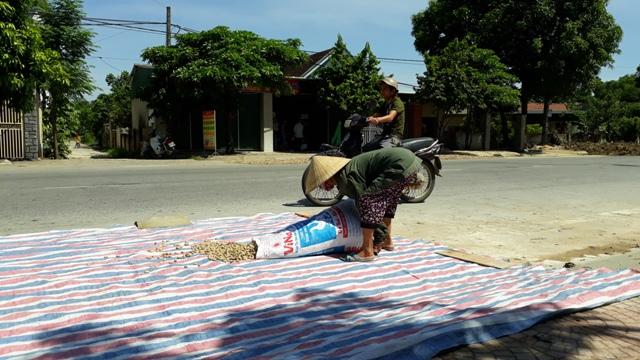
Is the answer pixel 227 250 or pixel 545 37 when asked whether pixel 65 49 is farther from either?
pixel 545 37

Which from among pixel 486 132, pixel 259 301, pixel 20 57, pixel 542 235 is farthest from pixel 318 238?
pixel 486 132

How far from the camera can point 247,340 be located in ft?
10.9

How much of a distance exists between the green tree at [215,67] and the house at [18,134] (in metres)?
4.15

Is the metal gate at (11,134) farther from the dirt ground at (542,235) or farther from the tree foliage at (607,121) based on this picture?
the tree foliage at (607,121)

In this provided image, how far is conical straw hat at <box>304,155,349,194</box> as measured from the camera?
17.0 feet

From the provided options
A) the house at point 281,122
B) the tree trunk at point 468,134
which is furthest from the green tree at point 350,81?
the tree trunk at point 468,134

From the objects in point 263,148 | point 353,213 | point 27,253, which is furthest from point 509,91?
point 27,253

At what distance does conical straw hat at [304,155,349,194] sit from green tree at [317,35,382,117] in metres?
18.3

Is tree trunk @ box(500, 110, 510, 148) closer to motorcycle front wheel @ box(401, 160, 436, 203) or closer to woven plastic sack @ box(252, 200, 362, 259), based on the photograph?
motorcycle front wheel @ box(401, 160, 436, 203)

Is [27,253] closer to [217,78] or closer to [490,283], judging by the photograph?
[490,283]

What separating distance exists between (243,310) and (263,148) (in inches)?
844

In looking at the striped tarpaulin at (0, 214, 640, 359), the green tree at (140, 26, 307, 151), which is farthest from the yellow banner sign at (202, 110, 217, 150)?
the striped tarpaulin at (0, 214, 640, 359)

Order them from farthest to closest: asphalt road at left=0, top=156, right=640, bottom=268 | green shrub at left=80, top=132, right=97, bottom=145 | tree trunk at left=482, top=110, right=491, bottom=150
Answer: green shrub at left=80, top=132, right=97, bottom=145
tree trunk at left=482, top=110, right=491, bottom=150
asphalt road at left=0, top=156, right=640, bottom=268

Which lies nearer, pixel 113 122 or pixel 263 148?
pixel 263 148
